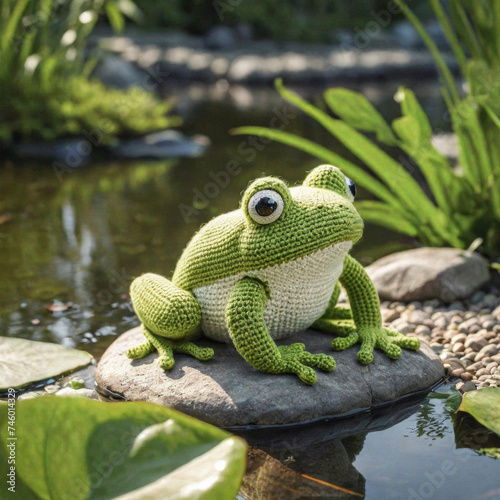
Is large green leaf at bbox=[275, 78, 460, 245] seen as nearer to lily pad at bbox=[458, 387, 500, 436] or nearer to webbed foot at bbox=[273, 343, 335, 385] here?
webbed foot at bbox=[273, 343, 335, 385]

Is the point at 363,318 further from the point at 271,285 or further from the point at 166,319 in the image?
the point at 166,319

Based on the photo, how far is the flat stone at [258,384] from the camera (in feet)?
8.46

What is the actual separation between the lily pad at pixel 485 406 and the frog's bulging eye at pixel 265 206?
94 cm

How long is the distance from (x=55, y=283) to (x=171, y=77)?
11380 mm

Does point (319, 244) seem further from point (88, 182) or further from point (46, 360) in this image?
point (88, 182)

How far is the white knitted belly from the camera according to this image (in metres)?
2.61

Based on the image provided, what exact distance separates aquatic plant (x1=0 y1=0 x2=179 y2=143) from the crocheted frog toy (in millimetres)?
5325

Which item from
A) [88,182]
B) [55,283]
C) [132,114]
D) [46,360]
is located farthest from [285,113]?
[46,360]

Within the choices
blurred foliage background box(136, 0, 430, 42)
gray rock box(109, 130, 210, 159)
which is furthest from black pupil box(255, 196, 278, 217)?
blurred foliage background box(136, 0, 430, 42)

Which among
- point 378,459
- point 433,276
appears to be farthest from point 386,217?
point 378,459

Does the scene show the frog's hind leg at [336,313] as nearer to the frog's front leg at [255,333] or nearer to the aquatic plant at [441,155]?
the frog's front leg at [255,333]

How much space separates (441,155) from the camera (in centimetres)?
404

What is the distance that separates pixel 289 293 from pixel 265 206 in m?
0.38

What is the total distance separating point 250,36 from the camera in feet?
59.4
